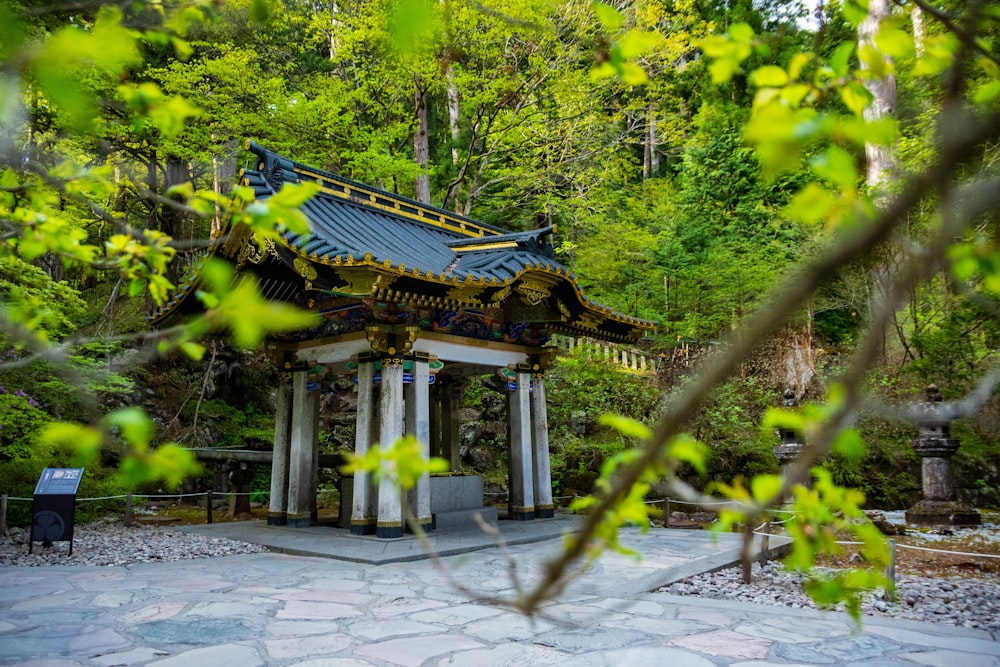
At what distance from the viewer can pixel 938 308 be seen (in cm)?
779

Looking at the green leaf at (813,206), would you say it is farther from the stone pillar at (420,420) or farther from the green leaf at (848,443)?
the stone pillar at (420,420)

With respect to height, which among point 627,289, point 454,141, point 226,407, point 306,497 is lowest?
point 306,497

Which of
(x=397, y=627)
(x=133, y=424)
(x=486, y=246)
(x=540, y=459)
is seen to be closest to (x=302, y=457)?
(x=540, y=459)

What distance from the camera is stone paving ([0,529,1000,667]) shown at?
11.5 feet

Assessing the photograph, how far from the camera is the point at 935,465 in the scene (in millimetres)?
9875

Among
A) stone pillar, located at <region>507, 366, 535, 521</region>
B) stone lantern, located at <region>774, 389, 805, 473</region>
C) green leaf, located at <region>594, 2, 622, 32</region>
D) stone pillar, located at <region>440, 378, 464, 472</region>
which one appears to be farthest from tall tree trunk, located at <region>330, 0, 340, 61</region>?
green leaf, located at <region>594, 2, 622, 32</region>

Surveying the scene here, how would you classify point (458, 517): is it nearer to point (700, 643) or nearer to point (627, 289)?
point (700, 643)

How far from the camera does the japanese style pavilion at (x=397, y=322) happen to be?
24.6 ft

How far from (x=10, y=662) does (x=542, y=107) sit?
48.2 feet

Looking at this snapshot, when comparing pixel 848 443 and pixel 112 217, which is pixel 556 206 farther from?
pixel 848 443

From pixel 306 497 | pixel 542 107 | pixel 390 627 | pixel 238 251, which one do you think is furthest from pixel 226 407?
pixel 390 627

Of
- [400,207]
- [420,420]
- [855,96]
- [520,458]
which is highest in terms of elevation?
[400,207]

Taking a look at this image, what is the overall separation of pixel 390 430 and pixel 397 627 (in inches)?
142

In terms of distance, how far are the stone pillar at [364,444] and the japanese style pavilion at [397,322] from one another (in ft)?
0.06
